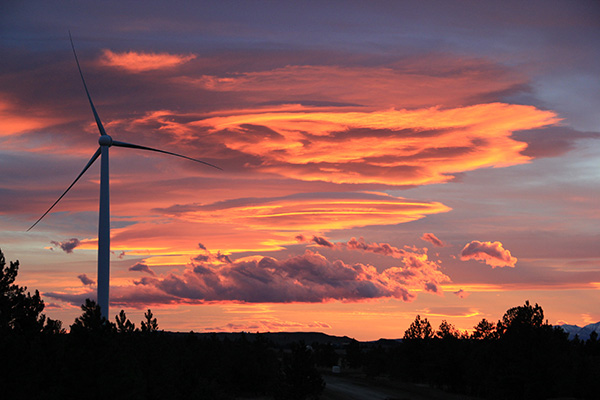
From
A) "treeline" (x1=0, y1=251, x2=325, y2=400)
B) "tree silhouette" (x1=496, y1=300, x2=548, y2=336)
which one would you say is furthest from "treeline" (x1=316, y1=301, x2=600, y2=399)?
"treeline" (x1=0, y1=251, x2=325, y2=400)

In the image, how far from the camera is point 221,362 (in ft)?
317

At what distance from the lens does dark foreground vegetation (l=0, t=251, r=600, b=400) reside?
45688 millimetres

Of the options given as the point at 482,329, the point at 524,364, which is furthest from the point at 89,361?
the point at 482,329

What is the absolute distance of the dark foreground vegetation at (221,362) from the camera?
150ft

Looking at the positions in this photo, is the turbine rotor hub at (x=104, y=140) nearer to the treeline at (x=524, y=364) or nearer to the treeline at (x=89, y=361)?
the treeline at (x=89, y=361)

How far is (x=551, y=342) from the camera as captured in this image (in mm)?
74062

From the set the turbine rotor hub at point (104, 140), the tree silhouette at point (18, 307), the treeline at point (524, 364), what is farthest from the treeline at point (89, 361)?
the treeline at point (524, 364)

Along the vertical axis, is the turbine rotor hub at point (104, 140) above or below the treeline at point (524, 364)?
above

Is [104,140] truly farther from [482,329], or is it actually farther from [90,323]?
[482,329]

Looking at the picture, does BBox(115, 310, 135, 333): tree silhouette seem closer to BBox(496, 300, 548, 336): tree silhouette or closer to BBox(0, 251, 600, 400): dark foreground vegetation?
BBox(0, 251, 600, 400): dark foreground vegetation

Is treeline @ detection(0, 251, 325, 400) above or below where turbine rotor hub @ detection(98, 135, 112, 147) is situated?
below

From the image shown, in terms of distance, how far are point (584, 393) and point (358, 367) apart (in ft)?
393

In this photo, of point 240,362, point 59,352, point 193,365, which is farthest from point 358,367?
point 59,352

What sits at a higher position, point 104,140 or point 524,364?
point 104,140
